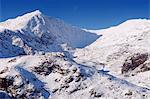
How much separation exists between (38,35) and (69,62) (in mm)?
85532

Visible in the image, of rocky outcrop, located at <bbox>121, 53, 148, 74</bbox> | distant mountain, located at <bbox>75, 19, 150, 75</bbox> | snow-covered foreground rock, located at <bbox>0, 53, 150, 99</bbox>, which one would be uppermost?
distant mountain, located at <bbox>75, 19, 150, 75</bbox>

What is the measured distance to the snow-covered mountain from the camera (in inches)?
4186

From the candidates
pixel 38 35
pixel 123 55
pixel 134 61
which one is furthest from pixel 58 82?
pixel 38 35

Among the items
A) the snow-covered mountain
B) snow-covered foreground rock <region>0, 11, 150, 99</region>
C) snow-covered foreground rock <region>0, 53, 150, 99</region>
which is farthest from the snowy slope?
snow-covered foreground rock <region>0, 53, 150, 99</region>

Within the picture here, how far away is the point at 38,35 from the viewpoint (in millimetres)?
136625

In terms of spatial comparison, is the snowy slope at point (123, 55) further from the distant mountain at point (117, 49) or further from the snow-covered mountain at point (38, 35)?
the snow-covered mountain at point (38, 35)

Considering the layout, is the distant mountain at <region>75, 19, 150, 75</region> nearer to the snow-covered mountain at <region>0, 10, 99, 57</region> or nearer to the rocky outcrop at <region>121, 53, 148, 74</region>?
the rocky outcrop at <region>121, 53, 148, 74</region>

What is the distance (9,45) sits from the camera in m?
101

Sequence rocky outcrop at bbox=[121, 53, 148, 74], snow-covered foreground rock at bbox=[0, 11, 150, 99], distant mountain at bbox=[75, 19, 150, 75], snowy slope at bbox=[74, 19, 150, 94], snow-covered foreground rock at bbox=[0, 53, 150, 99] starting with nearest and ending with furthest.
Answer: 1. snow-covered foreground rock at bbox=[0, 53, 150, 99]
2. snow-covered foreground rock at bbox=[0, 11, 150, 99]
3. snowy slope at bbox=[74, 19, 150, 94]
4. rocky outcrop at bbox=[121, 53, 148, 74]
5. distant mountain at bbox=[75, 19, 150, 75]

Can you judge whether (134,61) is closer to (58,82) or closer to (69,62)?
(69,62)

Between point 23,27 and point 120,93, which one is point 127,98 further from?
point 23,27

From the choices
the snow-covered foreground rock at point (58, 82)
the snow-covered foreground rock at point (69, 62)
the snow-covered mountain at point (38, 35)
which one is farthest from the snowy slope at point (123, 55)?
the snow-covered foreground rock at point (58, 82)

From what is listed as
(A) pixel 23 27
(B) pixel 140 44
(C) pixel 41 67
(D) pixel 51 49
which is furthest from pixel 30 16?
(C) pixel 41 67

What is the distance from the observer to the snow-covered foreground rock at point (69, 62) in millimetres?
47000
